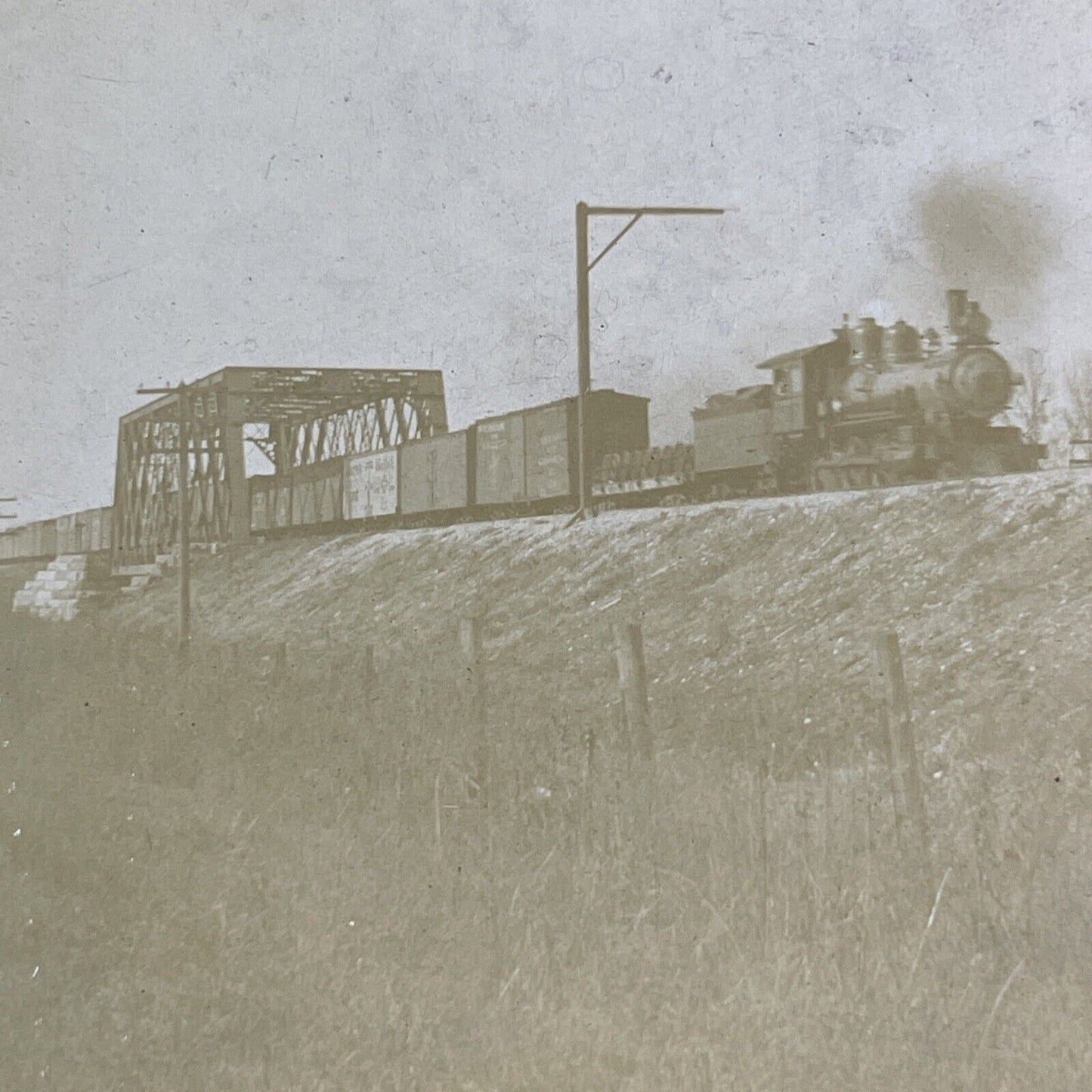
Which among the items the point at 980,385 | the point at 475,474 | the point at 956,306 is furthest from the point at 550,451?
the point at 956,306

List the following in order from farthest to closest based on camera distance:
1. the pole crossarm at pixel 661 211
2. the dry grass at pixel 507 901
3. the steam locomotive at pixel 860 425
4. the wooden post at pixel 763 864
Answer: the steam locomotive at pixel 860 425, the pole crossarm at pixel 661 211, the wooden post at pixel 763 864, the dry grass at pixel 507 901

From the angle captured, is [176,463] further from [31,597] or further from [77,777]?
[77,777]

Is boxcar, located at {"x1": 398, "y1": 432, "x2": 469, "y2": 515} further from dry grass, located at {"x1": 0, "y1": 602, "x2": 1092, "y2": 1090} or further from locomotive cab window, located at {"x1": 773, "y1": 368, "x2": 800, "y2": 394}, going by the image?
dry grass, located at {"x1": 0, "y1": 602, "x2": 1092, "y2": 1090}

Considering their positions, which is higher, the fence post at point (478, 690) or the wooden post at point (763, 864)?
the fence post at point (478, 690)

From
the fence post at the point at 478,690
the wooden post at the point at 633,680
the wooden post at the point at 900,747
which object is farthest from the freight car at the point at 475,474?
the wooden post at the point at 900,747

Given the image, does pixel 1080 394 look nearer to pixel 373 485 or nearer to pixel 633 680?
pixel 633 680

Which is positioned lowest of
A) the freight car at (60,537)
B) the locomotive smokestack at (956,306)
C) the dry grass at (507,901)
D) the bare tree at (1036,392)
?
the dry grass at (507,901)

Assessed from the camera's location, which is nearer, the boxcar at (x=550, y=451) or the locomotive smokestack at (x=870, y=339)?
the locomotive smokestack at (x=870, y=339)

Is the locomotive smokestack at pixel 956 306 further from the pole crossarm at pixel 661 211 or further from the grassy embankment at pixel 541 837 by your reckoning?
the grassy embankment at pixel 541 837
